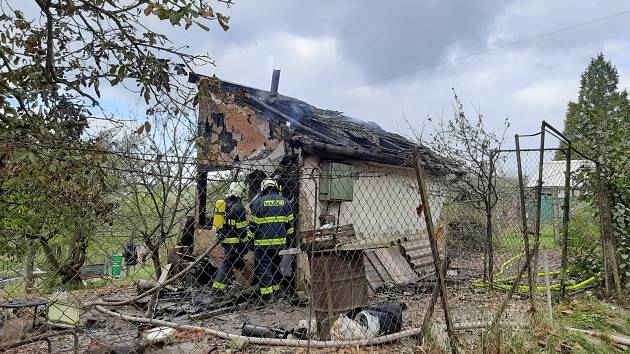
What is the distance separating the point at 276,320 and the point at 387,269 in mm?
3309

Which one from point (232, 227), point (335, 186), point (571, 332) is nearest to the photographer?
point (571, 332)

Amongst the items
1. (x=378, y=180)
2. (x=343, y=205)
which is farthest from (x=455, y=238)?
(x=343, y=205)

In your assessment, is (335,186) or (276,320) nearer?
(276,320)

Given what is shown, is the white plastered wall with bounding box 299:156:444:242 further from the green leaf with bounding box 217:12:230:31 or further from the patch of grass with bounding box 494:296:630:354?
the green leaf with bounding box 217:12:230:31

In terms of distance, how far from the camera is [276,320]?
6340 mm

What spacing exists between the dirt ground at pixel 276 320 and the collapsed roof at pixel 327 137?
2358 millimetres

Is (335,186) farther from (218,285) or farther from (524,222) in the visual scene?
(524,222)

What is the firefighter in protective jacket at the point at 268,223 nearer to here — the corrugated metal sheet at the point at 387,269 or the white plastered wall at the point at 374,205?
the white plastered wall at the point at 374,205

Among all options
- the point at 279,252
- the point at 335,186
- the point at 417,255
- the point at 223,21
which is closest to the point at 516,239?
the point at 335,186

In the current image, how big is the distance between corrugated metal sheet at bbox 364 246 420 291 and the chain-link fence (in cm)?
4

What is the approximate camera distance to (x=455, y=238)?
10477 mm

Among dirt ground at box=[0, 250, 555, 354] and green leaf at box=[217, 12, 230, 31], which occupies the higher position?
green leaf at box=[217, 12, 230, 31]

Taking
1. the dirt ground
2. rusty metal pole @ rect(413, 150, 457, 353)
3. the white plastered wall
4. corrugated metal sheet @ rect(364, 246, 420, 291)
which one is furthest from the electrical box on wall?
rusty metal pole @ rect(413, 150, 457, 353)

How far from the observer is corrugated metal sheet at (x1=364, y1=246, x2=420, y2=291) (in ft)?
28.0
